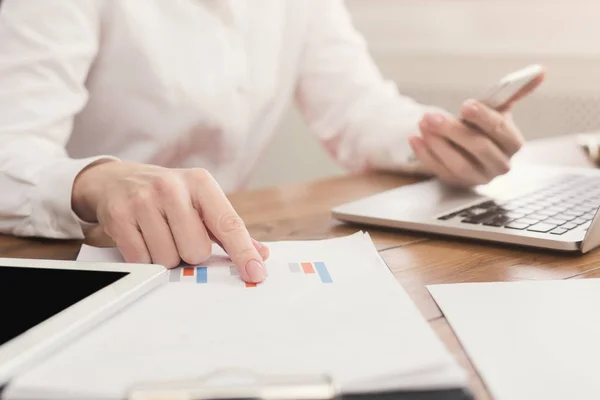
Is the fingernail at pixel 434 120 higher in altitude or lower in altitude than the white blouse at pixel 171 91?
lower

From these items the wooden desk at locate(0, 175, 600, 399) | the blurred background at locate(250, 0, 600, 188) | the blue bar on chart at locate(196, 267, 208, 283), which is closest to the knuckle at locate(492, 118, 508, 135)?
the wooden desk at locate(0, 175, 600, 399)

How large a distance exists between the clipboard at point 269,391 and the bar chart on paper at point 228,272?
16 centimetres

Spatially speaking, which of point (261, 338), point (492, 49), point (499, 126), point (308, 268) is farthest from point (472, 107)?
point (492, 49)

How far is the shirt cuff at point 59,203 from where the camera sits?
0.60m

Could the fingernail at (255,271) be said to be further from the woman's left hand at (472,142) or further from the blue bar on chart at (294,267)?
the woman's left hand at (472,142)

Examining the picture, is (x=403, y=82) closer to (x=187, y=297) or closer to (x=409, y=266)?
(x=409, y=266)

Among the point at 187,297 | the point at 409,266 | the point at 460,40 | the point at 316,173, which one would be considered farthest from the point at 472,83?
the point at 187,297

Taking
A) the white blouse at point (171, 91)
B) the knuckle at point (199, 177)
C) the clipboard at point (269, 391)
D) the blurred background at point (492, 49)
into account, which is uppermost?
the blurred background at point (492, 49)

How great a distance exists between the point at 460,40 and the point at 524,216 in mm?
1042

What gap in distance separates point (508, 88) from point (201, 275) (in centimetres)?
43

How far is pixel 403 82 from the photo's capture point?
5.61 feet

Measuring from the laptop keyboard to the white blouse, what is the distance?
0.82 feet

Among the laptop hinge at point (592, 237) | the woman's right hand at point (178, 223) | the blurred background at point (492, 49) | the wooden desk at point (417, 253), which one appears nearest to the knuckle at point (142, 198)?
the woman's right hand at point (178, 223)

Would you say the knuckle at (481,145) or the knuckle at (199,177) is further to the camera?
the knuckle at (481,145)
